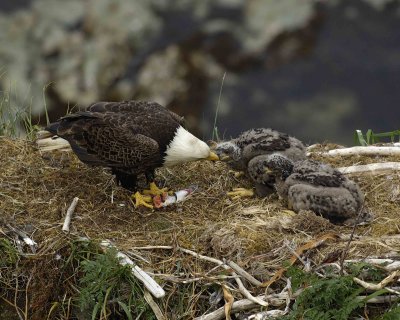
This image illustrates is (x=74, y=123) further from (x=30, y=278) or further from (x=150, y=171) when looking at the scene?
(x=30, y=278)

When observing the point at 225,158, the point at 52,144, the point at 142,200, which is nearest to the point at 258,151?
the point at 225,158

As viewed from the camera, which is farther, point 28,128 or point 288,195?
point 28,128

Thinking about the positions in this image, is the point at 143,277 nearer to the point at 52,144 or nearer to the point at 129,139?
the point at 129,139

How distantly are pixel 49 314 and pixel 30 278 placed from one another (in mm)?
243

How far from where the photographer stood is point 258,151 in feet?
22.4

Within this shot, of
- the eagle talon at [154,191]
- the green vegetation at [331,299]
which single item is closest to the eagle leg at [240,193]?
the eagle talon at [154,191]

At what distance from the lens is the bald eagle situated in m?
6.46

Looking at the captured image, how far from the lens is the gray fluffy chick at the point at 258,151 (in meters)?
6.75

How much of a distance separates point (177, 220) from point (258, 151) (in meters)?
0.86

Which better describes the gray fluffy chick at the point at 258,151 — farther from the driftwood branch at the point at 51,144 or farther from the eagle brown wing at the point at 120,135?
the driftwood branch at the point at 51,144

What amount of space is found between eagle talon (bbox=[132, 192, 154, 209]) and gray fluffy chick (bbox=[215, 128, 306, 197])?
2.02 ft

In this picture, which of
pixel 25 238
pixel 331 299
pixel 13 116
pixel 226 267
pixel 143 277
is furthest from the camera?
pixel 13 116

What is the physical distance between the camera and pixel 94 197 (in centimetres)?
662

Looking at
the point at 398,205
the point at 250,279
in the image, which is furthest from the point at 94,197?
the point at 398,205
